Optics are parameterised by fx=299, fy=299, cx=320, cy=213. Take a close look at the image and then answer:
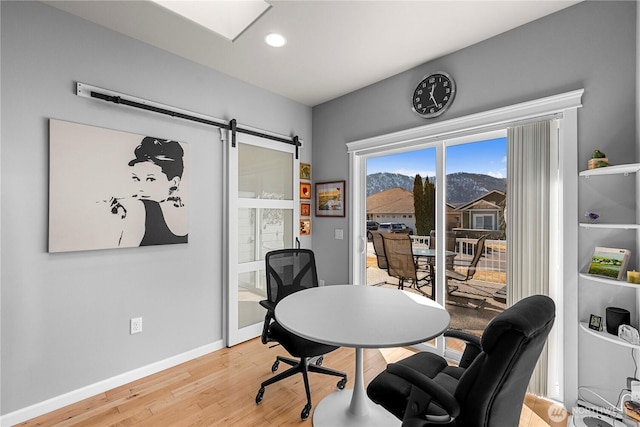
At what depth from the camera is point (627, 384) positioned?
5.82 feet

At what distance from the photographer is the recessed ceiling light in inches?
92.4

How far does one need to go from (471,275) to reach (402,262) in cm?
66

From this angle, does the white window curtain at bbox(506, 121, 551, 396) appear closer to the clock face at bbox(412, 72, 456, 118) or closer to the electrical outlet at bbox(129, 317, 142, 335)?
the clock face at bbox(412, 72, 456, 118)

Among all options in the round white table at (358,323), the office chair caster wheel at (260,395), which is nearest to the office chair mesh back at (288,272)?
the round white table at (358,323)

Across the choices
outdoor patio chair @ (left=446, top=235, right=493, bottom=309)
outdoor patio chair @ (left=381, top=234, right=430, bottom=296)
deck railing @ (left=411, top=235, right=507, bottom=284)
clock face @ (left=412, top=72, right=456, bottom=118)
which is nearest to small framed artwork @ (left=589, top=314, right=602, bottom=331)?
deck railing @ (left=411, top=235, right=507, bottom=284)

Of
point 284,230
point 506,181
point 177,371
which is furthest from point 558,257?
point 177,371

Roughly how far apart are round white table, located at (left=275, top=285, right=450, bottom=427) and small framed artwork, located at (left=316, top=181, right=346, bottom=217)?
4.61 ft

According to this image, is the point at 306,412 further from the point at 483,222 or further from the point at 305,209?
the point at 305,209

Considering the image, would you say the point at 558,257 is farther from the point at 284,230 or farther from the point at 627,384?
the point at 284,230

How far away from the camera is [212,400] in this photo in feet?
7.16

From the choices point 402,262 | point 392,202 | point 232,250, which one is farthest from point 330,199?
point 232,250

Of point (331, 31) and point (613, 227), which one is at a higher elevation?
point (331, 31)

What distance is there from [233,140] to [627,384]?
3455 millimetres

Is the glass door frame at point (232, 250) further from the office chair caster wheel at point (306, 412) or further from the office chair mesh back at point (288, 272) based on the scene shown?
the office chair caster wheel at point (306, 412)
